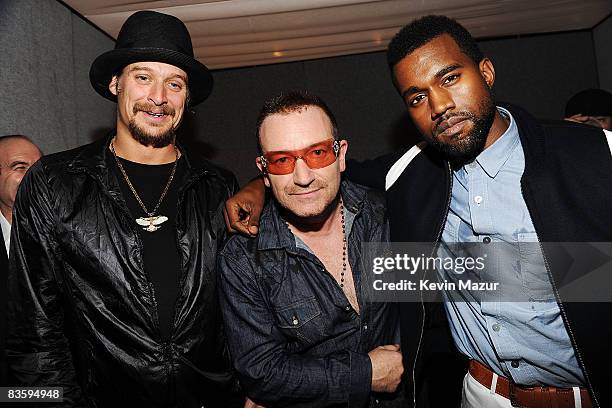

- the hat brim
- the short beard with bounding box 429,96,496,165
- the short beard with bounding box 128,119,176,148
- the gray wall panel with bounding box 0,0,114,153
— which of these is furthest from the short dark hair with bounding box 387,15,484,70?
the gray wall panel with bounding box 0,0,114,153

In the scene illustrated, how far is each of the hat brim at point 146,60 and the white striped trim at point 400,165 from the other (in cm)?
103

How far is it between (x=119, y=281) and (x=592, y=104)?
4.14 meters

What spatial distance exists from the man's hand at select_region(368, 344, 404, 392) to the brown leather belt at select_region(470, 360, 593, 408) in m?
0.39

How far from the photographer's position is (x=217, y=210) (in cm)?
206

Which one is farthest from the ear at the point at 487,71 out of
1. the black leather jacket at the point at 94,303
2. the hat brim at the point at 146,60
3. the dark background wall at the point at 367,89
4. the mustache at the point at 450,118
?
the dark background wall at the point at 367,89

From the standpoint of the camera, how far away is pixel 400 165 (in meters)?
2.03

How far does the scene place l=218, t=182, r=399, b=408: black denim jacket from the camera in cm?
161

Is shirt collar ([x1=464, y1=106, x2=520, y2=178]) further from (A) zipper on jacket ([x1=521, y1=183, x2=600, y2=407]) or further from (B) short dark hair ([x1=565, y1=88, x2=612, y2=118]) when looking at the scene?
(B) short dark hair ([x1=565, y1=88, x2=612, y2=118])

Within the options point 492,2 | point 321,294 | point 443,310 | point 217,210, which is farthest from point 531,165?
point 492,2

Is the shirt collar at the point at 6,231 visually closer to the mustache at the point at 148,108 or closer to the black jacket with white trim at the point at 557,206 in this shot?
the mustache at the point at 148,108

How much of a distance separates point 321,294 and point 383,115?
363 centimetres

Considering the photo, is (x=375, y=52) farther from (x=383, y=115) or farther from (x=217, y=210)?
(x=217, y=210)

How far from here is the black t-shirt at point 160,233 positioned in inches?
74.9

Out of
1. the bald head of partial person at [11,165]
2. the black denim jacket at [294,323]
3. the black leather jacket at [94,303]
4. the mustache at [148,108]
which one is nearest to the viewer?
the black denim jacket at [294,323]
